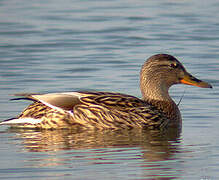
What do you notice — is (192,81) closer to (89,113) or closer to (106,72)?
(89,113)

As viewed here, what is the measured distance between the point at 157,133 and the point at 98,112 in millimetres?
896

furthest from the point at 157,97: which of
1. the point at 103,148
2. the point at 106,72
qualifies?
the point at 106,72

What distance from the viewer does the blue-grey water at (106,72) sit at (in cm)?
831

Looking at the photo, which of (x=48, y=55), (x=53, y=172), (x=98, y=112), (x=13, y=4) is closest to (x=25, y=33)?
(x=48, y=55)

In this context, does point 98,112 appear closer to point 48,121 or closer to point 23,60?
point 48,121

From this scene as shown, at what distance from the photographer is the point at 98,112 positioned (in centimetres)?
1042

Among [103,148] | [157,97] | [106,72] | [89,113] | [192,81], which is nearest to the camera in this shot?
[103,148]

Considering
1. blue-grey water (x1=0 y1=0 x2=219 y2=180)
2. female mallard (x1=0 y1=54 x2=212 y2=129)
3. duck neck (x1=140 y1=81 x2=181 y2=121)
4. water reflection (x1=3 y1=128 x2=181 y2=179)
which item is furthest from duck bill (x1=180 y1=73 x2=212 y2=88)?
water reflection (x1=3 y1=128 x2=181 y2=179)

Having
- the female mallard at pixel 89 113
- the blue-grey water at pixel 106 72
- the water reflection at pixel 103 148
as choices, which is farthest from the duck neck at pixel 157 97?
the water reflection at pixel 103 148

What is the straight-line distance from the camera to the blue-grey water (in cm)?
831

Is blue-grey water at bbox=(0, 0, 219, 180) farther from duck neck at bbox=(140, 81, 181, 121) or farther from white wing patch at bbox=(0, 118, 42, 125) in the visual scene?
duck neck at bbox=(140, 81, 181, 121)

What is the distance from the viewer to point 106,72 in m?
14.5

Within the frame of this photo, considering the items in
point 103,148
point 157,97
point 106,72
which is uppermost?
point 106,72

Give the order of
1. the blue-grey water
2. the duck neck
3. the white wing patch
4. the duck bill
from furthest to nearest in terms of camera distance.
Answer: the duck bill, the duck neck, the white wing patch, the blue-grey water
